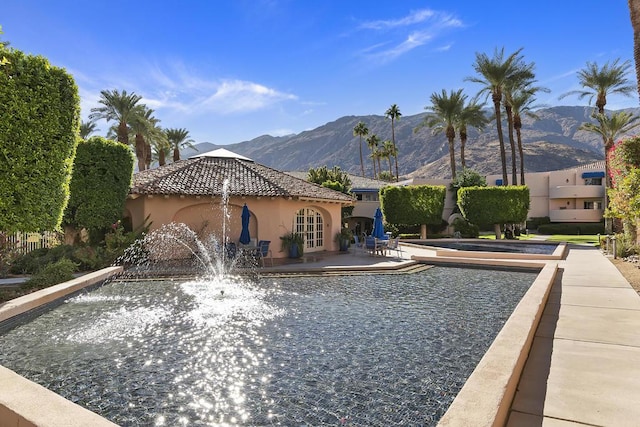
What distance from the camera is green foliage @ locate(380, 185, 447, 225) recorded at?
3400cm

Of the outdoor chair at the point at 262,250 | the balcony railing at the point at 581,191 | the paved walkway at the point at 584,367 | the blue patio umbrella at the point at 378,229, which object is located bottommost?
the paved walkway at the point at 584,367

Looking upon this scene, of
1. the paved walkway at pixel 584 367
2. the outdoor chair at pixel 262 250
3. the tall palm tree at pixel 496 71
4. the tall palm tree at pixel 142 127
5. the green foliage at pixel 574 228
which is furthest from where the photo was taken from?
the green foliage at pixel 574 228

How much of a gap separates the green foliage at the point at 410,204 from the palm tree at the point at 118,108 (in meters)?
26.3

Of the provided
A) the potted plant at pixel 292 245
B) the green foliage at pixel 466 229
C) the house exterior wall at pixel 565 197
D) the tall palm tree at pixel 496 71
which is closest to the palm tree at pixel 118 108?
the potted plant at pixel 292 245

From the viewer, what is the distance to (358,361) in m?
6.14

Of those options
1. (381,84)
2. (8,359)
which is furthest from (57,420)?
(381,84)

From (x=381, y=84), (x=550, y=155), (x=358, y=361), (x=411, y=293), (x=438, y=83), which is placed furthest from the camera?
(x=550, y=155)

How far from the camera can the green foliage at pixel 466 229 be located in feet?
121

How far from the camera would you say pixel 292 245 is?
20391mm

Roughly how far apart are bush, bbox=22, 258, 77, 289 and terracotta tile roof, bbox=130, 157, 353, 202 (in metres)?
6.54

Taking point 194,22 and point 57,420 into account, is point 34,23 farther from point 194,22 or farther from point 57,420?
point 57,420

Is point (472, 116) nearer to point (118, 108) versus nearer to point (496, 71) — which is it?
point (496, 71)

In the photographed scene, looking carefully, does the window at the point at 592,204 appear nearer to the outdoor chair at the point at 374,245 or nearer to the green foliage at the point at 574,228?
the green foliage at the point at 574,228

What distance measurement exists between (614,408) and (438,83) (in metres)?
52.5
